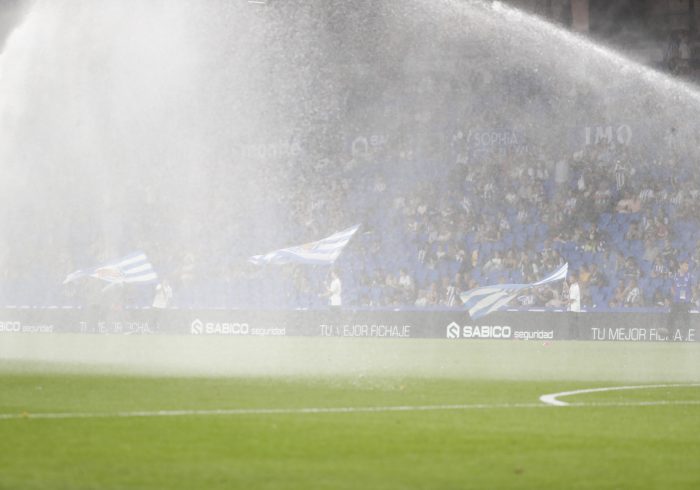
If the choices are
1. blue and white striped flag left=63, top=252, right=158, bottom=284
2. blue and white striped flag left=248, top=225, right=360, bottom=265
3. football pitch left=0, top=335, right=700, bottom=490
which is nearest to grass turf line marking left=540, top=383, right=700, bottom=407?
football pitch left=0, top=335, right=700, bottom=490

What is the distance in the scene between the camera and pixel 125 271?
3928 centimetres

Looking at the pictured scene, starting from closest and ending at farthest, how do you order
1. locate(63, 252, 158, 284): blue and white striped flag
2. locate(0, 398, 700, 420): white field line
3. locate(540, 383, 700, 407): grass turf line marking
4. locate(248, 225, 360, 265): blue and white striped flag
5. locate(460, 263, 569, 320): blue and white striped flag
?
locate(0, 398, 700, 420): white field line → locate(540, 383, 700, 407): grass turf line marking → locate(460, 263, 569, 320): blue and white striped flag → locate(248, 225, 360, 265): blue and white striped flag → locate(63, 252, 158, 284): blue and white striped flag

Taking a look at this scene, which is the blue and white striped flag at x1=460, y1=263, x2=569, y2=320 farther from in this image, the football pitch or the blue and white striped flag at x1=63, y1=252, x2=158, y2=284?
the football pitch

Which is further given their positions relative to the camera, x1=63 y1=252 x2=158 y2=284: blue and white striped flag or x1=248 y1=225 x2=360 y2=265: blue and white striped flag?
x1=63 y1=252 x2=158 y2=284: blue and white striped flag

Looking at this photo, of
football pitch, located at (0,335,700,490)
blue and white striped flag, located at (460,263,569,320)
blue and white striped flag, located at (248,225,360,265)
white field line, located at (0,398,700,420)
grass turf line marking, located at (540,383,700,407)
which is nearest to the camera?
football pitch, located at (0,335,700,490)

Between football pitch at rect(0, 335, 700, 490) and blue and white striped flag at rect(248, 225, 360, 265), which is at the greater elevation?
blue and white striped flag at rect(248, 225, 360, 265)

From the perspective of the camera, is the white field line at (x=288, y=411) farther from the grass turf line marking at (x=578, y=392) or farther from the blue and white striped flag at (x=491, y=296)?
the blue and white striped flag at (x=491, y=296)

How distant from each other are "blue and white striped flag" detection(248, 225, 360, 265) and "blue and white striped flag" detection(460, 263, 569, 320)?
5131mm

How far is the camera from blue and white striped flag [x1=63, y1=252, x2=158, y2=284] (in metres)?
39.1

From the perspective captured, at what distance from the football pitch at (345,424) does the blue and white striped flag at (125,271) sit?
15183 millimetres

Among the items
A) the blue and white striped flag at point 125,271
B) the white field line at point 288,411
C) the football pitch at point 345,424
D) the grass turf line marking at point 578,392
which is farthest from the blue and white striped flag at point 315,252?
the white field line at point 288,411

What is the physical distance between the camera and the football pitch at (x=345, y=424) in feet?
30.5

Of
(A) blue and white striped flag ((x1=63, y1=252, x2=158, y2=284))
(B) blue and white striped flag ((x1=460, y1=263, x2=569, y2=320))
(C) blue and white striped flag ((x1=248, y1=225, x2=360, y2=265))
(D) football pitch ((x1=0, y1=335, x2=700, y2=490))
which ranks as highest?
(C) blue and white striped flag ((x1=248, y1=225, x2=360, y2=265))

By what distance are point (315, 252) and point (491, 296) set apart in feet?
21.7
